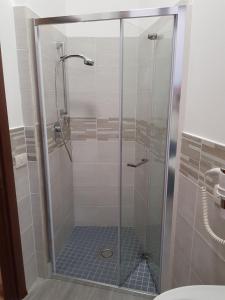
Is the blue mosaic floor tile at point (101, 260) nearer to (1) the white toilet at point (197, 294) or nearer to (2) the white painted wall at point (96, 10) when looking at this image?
(1) the white toilet at point (197, 294)

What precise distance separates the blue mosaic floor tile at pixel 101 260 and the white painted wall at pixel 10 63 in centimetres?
125

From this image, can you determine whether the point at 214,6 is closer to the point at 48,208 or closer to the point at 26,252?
the point at 48,208

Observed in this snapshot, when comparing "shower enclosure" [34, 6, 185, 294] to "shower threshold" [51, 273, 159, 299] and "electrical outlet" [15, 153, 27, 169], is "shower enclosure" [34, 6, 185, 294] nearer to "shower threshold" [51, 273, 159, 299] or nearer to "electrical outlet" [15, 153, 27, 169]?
"shower threshold" [51, 273, 159, 299]

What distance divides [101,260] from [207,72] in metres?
1.69

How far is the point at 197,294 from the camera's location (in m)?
0.77

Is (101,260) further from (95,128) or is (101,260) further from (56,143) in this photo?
(95,128)

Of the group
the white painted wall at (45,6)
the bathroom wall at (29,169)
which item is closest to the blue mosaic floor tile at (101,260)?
the bathroom wall at (29,169)

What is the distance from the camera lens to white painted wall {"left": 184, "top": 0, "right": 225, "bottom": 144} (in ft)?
3.00

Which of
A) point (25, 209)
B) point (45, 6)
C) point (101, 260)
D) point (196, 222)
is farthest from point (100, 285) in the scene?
point (45, 6)

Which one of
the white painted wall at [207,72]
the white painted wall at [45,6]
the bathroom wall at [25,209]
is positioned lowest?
the bathroom wall at [25,209]

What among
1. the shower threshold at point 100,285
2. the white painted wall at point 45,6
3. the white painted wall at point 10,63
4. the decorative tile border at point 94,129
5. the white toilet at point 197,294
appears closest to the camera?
the white toilet at point 197,294

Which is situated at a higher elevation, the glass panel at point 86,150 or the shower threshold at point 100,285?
the glass panel at point 86,150

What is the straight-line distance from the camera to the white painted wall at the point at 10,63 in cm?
125

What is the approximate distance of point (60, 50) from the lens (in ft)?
6.25
